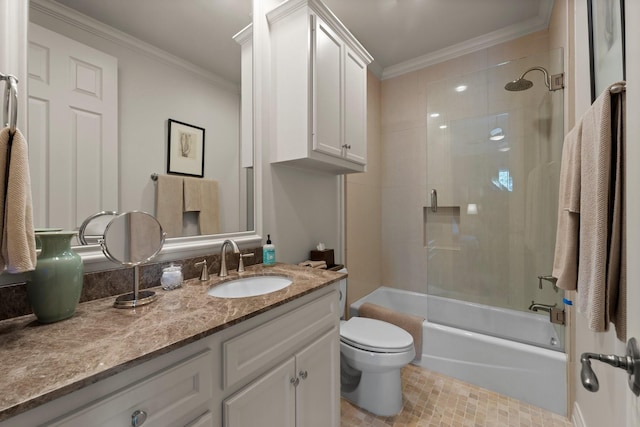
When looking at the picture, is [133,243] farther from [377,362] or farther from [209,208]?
[377,362]

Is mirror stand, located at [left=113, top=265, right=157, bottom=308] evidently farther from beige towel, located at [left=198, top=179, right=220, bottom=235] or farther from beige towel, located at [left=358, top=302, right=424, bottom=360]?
beige towel, located at [left=358, top=302, right=424, bottom=360]

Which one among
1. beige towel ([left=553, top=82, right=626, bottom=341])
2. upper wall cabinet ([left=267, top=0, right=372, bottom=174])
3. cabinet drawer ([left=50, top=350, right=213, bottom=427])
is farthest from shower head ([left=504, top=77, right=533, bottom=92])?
cabinet drawer ([left=50, top=350, right=213, bottom=427])

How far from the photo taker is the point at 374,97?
273 cm

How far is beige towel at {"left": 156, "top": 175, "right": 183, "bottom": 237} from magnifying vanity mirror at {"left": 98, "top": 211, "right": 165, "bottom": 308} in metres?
0.19

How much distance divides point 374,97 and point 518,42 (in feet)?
4.04

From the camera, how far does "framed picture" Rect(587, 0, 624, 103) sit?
84 cm

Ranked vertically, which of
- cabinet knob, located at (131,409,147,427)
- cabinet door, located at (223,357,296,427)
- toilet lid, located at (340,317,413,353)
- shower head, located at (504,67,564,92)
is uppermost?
shower head, located at (504,67,564,92)

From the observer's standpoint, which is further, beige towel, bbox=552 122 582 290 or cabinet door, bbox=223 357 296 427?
beige towel, bbox=552 122 582 290

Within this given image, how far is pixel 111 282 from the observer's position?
0.95 metres

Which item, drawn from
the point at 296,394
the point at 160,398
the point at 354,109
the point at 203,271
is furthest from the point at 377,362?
the point at 354,109

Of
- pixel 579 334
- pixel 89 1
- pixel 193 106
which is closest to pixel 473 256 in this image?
pixel 579 334

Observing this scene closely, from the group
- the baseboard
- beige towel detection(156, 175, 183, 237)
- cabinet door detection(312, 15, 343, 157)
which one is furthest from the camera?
cabinet door detection(312, 15, 343, 157)

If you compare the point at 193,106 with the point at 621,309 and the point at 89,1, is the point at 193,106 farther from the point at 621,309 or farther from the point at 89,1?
the point at 621,309

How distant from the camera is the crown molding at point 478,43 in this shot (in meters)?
2.08
